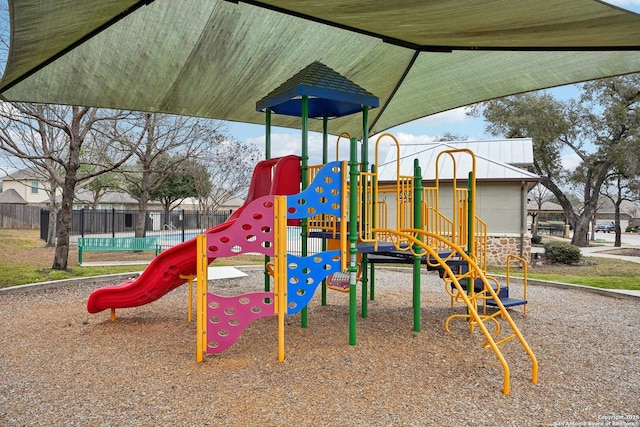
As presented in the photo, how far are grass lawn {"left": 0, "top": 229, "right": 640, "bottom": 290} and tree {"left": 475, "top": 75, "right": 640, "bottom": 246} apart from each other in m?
9.28

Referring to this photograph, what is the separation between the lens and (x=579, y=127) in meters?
26.3

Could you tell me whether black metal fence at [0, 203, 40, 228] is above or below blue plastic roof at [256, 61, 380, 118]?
below

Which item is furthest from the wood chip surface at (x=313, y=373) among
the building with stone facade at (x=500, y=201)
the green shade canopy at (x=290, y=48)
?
the building with stone facade at (x=500, y=201)

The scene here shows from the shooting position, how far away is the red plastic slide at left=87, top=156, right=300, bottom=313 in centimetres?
560

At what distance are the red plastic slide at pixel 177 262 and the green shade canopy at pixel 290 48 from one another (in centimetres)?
181

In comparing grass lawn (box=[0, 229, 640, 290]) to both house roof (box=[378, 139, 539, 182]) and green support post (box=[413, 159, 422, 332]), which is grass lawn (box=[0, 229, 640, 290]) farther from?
green support post (box=[413, 159, 422, 332])

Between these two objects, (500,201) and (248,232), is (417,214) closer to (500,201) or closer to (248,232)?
(248,232)

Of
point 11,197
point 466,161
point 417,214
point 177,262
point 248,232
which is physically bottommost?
point 177,262

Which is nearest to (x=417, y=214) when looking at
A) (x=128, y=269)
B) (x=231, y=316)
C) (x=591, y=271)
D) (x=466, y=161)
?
(x=231, y=316)

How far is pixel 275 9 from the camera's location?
205 inches

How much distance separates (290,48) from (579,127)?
25.2m

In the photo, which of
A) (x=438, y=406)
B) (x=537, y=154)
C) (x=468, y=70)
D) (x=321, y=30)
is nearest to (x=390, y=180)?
(x=468, y=70)

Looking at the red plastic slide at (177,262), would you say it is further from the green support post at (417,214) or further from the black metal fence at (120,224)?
the black metal fence at (120,224)

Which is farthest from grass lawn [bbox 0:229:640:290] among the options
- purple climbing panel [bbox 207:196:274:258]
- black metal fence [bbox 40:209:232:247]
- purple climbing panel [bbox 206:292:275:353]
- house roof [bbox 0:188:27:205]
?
house roof [bbox 0:188:27:205]
